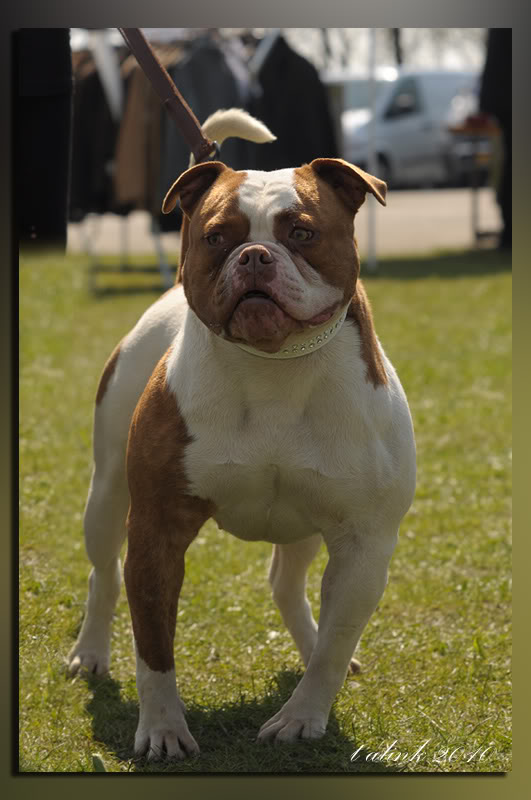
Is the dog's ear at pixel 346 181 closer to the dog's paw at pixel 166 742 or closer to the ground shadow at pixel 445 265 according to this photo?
the dog's paw at pixel 166 742

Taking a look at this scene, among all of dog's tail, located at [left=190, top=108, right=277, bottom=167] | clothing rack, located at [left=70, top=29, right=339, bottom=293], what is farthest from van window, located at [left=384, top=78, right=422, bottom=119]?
dog's tail, located at [left=190, top=108, right=277, bottom=167]

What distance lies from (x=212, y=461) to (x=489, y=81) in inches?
336

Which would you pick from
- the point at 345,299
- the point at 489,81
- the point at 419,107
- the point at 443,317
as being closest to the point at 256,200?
the point at 345,299

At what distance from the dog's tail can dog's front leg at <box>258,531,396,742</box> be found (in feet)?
3.72

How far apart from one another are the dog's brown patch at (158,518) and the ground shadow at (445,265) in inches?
324

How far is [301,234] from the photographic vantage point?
8.61ft

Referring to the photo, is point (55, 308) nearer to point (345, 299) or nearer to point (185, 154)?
point (185, 154)

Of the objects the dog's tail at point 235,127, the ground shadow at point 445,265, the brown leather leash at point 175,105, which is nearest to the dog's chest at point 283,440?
the brown leather leash at point 175,105

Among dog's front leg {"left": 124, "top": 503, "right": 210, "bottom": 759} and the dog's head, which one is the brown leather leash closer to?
the dog's head

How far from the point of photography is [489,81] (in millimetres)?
10594

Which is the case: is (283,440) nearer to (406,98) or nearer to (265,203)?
(265,203)

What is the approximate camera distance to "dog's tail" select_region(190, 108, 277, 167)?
Result: 3.34 meters

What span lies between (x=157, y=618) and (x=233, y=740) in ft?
1.61

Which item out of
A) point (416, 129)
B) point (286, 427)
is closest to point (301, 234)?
point (286, 427)
